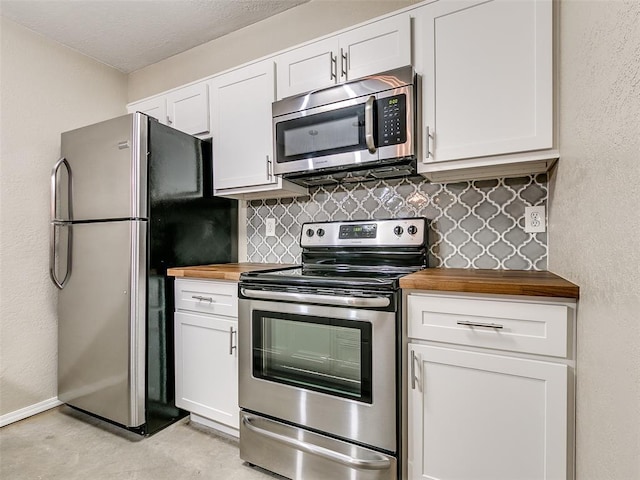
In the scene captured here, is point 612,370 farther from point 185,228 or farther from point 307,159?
point 185,228

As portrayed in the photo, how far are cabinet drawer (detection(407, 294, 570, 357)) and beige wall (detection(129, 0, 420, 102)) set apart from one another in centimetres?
167

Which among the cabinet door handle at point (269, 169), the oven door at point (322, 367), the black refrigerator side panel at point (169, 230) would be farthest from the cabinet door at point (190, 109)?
the oven door at point (322, 367)

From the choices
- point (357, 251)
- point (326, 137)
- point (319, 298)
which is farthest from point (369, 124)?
point (319, 298)

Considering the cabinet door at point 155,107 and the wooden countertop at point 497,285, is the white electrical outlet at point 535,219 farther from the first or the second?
the cabinet door at point 155,107

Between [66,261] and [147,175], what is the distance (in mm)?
828

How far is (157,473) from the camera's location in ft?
5.44

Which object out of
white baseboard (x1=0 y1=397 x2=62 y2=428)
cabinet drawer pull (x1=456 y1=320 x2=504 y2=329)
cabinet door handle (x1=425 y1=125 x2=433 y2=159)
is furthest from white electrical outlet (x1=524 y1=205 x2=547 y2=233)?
white baseboard (x1=0 y1=397 x2=62 y2=428)

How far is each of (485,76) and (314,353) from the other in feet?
4.57

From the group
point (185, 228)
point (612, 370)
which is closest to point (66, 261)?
point (185, 228)

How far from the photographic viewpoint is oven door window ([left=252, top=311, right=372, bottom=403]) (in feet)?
4.73

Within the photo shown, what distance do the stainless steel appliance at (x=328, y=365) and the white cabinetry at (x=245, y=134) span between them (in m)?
0.68

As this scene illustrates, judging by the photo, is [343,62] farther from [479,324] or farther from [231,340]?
[231,340]

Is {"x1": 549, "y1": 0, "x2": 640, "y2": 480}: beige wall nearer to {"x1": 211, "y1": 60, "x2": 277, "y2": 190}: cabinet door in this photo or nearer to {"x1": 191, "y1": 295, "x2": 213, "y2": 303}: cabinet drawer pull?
{"x1": 211, "y1": 60, "x2": 277, "y2": 190}: cabinet door

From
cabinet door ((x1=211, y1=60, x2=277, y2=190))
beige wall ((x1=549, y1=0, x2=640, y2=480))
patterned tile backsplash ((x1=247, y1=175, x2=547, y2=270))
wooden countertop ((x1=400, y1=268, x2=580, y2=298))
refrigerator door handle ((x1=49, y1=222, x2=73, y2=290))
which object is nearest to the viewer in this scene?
beige wall ((x1=549, y1=0, x2=640, y2=480))
